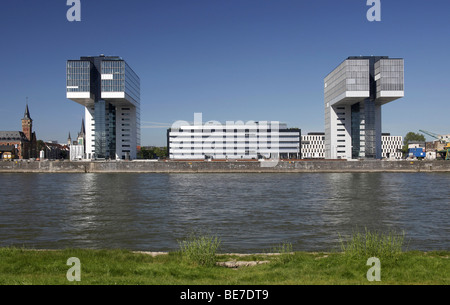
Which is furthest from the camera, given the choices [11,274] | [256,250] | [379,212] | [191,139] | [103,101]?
[191,139]

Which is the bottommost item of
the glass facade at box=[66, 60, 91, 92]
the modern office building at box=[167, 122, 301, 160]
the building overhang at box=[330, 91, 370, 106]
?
the modern office building at box=[167, 122, 301, 160]

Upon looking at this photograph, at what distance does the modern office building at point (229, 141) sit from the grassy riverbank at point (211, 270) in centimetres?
17731

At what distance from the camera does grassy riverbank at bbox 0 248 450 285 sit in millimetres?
10789

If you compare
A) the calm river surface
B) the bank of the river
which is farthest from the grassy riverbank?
the bank of the river

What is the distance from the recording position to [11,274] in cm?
1198

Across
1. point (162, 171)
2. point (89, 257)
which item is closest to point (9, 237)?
point (89, 257)

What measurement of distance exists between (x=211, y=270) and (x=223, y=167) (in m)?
102

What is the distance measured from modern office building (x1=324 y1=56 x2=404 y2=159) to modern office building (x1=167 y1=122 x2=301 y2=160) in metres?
41.0

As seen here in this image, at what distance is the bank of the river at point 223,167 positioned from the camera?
373ft

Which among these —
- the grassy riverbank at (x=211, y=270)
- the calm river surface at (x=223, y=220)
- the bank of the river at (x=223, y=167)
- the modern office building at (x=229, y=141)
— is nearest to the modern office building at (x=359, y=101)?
the bank of the river at (x=223, y=167)

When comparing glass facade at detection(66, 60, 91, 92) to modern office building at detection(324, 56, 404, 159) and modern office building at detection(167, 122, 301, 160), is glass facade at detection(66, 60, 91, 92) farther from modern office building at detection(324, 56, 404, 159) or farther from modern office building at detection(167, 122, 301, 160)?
modern office building at detection(324, 56, 404, 159)

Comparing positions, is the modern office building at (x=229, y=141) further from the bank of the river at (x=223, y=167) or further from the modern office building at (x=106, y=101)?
the bank of the river at (x=223, y=167)

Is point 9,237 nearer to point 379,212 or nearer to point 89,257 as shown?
point 89,257
